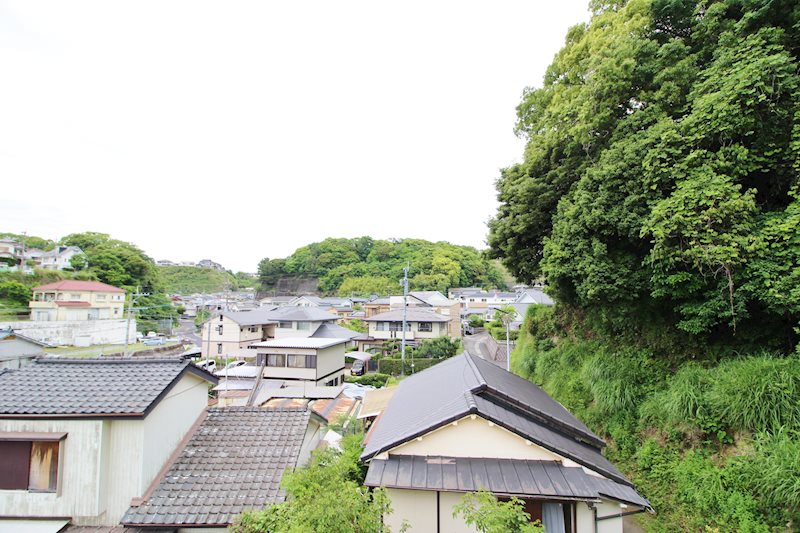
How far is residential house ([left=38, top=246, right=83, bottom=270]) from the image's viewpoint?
50225mm

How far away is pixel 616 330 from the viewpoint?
11008 mm

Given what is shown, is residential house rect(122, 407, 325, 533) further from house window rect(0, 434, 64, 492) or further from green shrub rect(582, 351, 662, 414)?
green shrub rect(582, 351, 662, 414)

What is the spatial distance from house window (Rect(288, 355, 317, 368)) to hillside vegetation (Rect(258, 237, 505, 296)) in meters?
43.2

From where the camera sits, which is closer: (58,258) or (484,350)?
(484,350)

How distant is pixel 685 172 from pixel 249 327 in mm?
38669

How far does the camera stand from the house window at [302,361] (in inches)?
920

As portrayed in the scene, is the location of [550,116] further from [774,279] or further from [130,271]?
[130,271]

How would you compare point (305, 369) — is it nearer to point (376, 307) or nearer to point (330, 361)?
point (330, 361)

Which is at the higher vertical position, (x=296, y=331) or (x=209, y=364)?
(x=296, y=331)

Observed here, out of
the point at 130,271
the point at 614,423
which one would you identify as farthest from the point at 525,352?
the point at 130,271

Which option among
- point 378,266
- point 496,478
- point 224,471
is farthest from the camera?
point 378,266

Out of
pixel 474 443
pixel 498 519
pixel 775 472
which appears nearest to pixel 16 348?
pixel 474 443

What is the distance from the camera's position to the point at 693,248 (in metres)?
6.84

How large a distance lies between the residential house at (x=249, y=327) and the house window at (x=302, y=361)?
9.08 m
